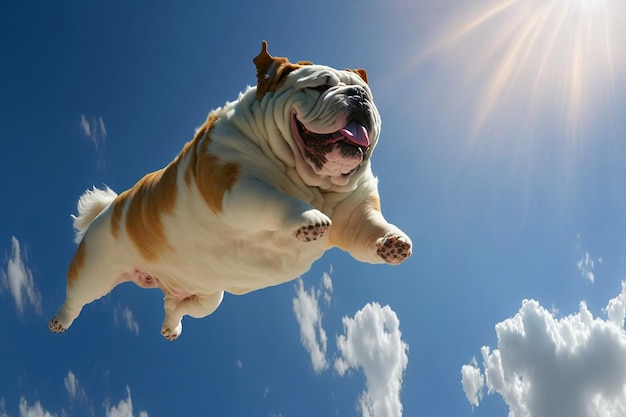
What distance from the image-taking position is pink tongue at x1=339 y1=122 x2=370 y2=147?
14.8 feet

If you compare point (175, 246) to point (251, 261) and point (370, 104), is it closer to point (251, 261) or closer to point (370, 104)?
point (251, 261)

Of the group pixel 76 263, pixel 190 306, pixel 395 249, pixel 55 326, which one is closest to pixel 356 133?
pixel 395 249

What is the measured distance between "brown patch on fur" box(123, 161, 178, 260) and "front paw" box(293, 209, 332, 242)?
1.69 m

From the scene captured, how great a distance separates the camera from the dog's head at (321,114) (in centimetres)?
451

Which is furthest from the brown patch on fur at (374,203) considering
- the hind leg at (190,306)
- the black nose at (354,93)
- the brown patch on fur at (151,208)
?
the hind leg at (190,306)

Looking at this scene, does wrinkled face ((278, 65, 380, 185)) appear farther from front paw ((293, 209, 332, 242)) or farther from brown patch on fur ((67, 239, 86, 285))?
brown patch on fur ((67, 239, 86, 285))

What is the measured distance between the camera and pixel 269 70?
4906 millimetres

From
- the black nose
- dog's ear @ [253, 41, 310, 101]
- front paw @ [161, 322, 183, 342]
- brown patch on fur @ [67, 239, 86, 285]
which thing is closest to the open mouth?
the black nose

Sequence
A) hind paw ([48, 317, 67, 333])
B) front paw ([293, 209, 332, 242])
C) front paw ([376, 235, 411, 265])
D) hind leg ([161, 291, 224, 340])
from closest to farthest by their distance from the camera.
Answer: front paw ([293, 209, 332, 242]), front paw ([376, 235, 411, 265]), hind leg ([161, 291, 224, 340]), hind paw ([48, 317, 67, 333])

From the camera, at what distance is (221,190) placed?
4449 millimetres

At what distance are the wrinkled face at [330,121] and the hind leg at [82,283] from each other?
2.97m

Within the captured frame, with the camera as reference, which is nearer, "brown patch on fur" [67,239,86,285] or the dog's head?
the dog's head

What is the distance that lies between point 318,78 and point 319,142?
0.58 m

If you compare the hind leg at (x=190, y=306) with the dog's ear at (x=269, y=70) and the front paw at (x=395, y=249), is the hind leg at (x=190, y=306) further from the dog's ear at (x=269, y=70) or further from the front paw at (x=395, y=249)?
the front paw at (x=395, y=249)
